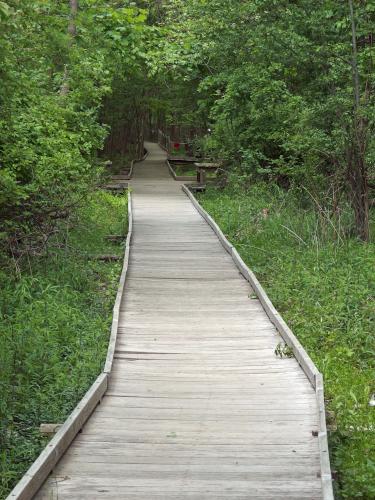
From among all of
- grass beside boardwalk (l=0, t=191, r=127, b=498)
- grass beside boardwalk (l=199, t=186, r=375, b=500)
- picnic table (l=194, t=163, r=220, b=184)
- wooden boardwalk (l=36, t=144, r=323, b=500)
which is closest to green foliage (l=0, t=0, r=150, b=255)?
grass beside boardwalk (l=0, t=191, r=127, b=498)

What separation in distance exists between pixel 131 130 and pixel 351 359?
35672 millimetres

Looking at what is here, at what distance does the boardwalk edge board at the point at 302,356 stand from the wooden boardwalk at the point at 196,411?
10cm

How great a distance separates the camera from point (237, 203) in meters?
20.1

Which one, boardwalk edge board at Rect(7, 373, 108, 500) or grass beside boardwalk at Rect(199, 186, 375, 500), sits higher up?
boardwalk edge board at Rect(7, 373, 108, 500)

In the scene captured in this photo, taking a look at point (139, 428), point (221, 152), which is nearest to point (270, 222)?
point (221, 152)

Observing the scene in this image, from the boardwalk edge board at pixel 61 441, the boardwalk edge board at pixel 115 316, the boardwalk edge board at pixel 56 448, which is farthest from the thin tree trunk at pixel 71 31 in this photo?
the boardwalk edge board at pixel 56 448

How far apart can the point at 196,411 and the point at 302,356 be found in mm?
1423

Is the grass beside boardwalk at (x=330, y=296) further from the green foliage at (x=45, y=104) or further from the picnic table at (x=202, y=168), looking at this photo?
the picnic table at (x=202, y=168)

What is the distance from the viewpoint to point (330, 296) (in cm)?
1005

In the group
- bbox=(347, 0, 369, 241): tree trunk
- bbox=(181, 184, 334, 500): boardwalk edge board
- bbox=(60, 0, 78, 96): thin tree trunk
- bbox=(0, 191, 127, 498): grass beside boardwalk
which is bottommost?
bbox=(0, 191, 127, 498): grass beside boardwalk

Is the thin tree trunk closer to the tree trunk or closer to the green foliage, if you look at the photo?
the green foliage

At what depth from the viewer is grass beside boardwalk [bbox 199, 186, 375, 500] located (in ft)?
20.0

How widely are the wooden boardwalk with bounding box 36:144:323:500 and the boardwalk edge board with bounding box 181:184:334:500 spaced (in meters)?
0.10

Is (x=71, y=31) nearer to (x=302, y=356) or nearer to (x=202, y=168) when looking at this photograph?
(x=202, y=168)
